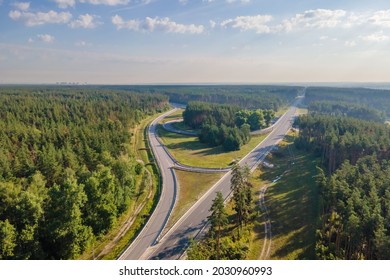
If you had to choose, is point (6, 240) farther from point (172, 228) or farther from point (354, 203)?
point (354, 203)

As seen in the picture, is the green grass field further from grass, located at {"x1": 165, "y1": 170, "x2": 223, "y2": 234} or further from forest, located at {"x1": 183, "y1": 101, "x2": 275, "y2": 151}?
forest, located at {"x1": 183, "y1": 101, "x2": 275, "y2": 151}

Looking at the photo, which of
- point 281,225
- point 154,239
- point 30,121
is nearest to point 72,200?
point 154,239

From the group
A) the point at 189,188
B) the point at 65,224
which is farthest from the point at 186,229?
the point at 65,224

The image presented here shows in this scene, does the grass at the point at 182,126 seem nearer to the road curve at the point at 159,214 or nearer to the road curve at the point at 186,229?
the road curve at the point at 159,214

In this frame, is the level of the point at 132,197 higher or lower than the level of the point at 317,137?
lower

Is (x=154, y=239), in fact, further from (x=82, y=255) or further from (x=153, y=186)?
(x=153, y=186)
